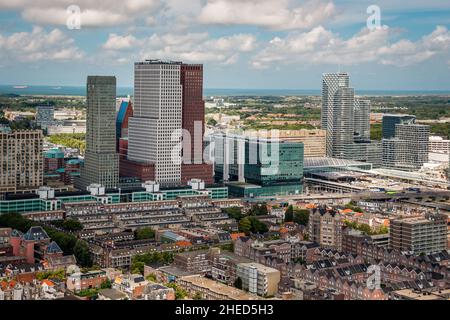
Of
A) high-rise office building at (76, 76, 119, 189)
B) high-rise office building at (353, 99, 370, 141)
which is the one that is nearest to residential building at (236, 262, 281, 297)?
high-rise office building at (76, 76, 119, 189)

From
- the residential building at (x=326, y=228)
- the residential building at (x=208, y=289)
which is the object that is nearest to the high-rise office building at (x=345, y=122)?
the residential building at (x=326, y=228)

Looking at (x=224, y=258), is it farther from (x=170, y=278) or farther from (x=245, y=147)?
(x=245, y=147)

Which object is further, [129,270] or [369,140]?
[369,140]

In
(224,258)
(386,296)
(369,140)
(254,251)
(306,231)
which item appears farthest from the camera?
(369,140)

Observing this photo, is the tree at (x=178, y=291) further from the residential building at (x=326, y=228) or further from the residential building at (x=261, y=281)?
the residential building at (x=326, y=228)

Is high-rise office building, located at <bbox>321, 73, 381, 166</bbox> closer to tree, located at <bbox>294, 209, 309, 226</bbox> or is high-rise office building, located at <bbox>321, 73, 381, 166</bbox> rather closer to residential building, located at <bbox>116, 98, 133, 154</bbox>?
residential building, located at <bbox>116, 98, 133, 154</bbox>
